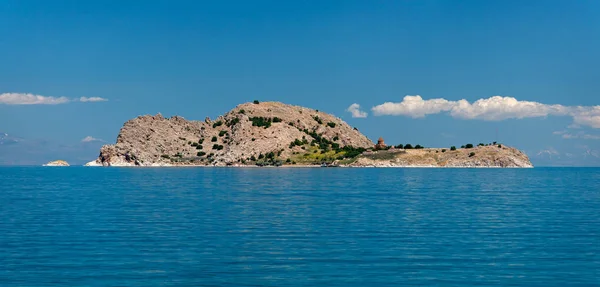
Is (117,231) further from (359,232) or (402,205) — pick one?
(402,205)

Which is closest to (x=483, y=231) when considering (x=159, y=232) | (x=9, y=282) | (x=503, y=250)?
(x=503, y=250)

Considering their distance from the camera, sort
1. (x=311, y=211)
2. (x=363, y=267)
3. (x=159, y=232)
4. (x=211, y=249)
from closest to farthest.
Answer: (x=363, y=267)
(x=211, y=249)
(x=159, y=232)
(x=311, y=211)

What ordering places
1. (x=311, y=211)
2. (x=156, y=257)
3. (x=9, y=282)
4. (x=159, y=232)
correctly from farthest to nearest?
(x=311, y=211) → (x=159, y=232) → (x=156, y=257) → (x=9, y=282)

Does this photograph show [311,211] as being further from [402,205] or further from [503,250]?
[503,250]

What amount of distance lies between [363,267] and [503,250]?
12.5 meters

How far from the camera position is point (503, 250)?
4469 centimetres

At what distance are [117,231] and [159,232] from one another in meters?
3.76

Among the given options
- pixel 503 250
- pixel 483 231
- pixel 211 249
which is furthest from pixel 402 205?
pixel 211 249

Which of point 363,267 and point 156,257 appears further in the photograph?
point 156,257

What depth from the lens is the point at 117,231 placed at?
177ft

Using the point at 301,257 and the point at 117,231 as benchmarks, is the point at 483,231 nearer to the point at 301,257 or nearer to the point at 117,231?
the point at 301,257

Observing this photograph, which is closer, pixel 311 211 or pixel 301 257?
pixel 301 257

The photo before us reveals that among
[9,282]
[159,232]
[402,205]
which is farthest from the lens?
[402,205]

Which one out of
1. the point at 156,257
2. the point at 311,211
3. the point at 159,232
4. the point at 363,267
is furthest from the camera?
the point at 311,211
